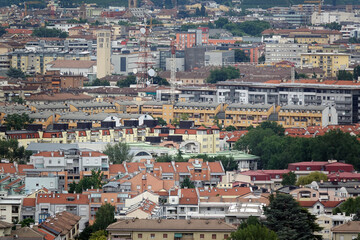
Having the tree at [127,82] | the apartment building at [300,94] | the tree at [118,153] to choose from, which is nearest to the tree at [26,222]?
the tree at [118,153]

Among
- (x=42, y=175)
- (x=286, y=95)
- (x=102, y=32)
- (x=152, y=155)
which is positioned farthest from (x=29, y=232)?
(x=102, y=32)

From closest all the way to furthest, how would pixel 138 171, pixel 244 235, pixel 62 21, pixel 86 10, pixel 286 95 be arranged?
pixel 244 235
pixel 138 171
pixel 286 95
pixel 62 21
pixel 86 10

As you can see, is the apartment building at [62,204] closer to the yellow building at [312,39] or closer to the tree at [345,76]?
the tree at [345,76]

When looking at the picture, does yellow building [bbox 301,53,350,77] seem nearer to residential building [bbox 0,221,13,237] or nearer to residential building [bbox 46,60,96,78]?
residential building [bbox 46,60,96,78]

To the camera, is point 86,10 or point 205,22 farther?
point 86,10

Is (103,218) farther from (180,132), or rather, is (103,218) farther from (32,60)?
(32,60)

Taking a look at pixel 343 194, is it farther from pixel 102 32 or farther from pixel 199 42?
pixel 199 42

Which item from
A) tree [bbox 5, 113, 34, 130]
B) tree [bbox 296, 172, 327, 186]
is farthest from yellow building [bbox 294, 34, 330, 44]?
tree [bbox 296, 172, 327, 186]
